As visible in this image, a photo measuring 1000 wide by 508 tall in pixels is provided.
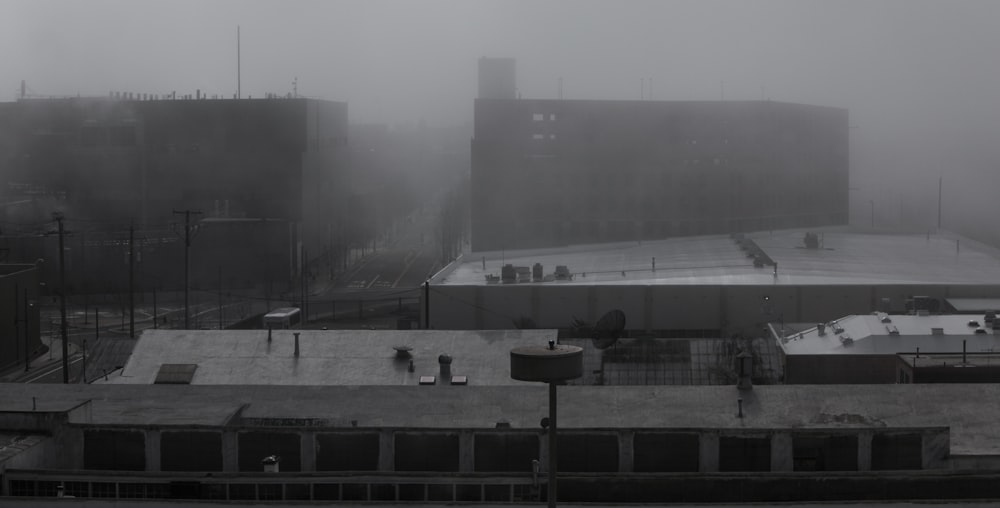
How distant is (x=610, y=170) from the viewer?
41312 mm

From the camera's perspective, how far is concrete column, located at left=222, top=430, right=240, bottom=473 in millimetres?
10508

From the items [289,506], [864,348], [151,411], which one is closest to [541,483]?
[289,506]

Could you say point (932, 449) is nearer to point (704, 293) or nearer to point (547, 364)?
point (547, 364)

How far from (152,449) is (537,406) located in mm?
3113

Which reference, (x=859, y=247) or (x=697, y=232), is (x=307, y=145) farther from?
(x=859, y=247)

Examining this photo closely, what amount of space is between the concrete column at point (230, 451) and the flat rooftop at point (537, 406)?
376 millimetres

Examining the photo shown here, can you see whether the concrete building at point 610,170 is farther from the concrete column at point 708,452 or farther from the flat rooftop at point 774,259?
the concrete column at point 708,452

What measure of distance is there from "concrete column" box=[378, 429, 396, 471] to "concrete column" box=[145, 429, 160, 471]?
1629mm

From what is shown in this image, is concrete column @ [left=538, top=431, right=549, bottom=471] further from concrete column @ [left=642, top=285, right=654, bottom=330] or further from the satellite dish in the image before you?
concrete column @ [left=642, top=285, right=654, bottom=330]

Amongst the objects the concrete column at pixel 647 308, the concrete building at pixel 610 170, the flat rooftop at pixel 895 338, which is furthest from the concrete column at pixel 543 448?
the concrete building at pixel 610 170

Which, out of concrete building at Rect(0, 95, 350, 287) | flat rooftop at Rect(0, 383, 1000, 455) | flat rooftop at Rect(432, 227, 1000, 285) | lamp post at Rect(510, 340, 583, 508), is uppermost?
concrete building at Rect(0, 95, 350, 287)

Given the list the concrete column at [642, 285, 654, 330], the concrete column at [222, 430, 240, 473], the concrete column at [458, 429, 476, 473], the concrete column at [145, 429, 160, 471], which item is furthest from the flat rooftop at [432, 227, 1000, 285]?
the concrete column at [145, 429, 160, 471]

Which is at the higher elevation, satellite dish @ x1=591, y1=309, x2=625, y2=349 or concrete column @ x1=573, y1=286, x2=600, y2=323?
satellite dish @ x1=591, y1=309, x2=625, y2=349

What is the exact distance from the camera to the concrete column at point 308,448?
1048cm
